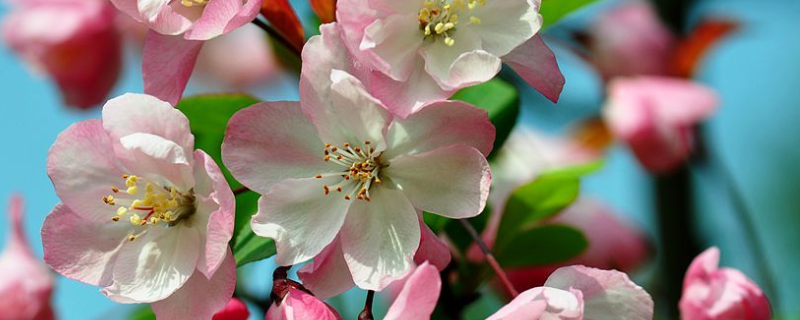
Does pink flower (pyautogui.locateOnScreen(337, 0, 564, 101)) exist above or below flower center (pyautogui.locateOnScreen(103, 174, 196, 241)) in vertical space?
above

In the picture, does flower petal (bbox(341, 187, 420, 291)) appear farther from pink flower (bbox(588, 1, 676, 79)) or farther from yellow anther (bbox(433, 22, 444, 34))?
pink flower (bbox(588, 1, 676, 79))

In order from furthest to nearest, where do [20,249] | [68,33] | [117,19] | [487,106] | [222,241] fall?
[117,19]
[68,33]
[20,249]
[487,106]
[222,241]

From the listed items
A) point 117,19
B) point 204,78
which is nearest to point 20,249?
point 117,19

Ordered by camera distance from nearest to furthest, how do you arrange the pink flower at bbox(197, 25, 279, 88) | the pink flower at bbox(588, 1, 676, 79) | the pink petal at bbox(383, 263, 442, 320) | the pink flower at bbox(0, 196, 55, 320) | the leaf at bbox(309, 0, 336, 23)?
the pink petal at bbox(383, 263, 442, 320) < the leaf at bbox(309, 0, 336, 23) < the pink flower at bbox(0, 196, 55, 320) < the pink flower at bbox(588, 1, 676, 79) < the pink flower at bbox(197, 25, 279, 88)

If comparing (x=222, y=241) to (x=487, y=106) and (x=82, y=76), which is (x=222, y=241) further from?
(x=82, y=76)

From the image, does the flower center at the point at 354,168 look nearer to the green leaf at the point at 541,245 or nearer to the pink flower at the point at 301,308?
the pink flower at the point at 301,308

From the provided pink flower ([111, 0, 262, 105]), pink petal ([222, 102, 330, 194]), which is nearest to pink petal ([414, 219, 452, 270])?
pink petal ([222, 102, 330, 194])

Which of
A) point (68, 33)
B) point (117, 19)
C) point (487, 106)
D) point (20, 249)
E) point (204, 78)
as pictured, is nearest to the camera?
point (487, 106)
